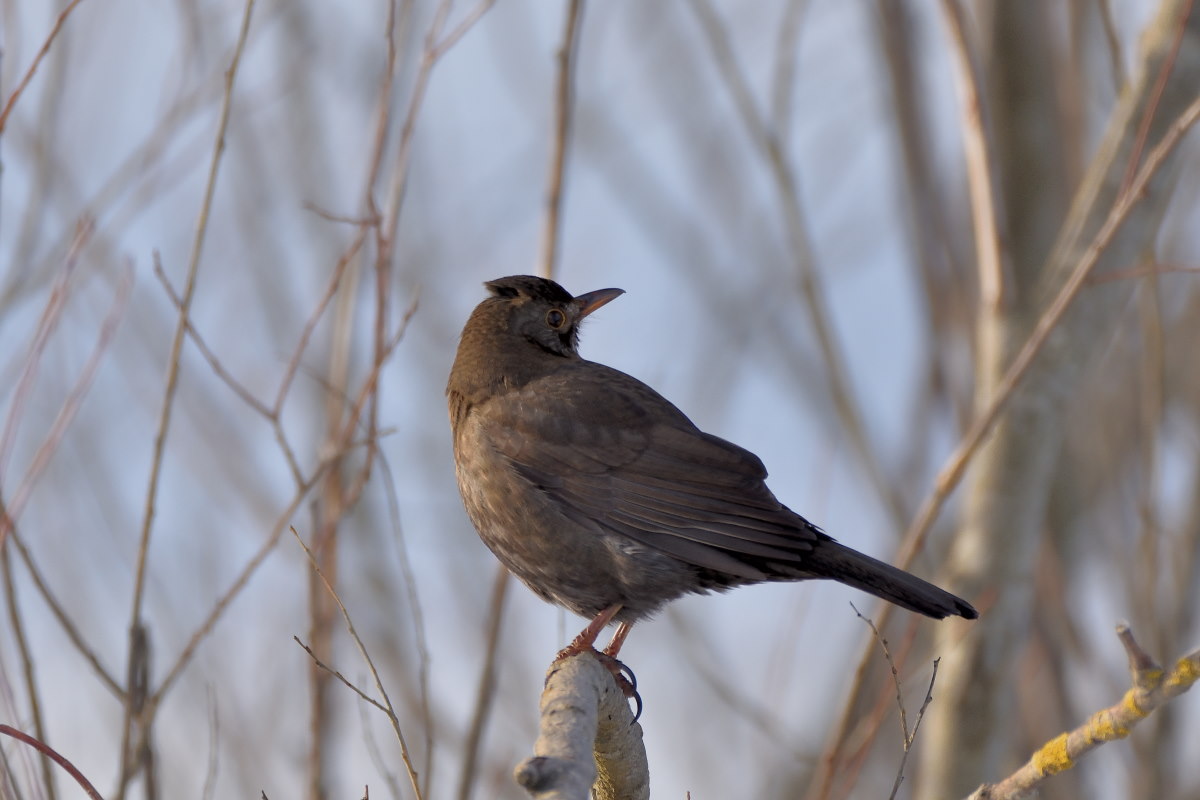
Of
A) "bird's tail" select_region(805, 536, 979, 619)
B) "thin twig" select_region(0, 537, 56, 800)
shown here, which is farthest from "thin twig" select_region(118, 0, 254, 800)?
"bird's tail" select_region(805, 536, 979, 619)

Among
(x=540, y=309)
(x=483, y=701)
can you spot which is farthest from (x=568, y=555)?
(x=540, y=309)

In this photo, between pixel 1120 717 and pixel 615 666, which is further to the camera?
pixel 615 666

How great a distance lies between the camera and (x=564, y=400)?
14.1 feet

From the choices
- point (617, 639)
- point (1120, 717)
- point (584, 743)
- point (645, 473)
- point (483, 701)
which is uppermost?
point (645, 473)

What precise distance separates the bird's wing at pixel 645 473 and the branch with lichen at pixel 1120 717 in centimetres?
138

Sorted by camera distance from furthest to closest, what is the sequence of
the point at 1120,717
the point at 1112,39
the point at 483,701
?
the point at 1112,39 → the point at 483,701 → the point at 1120,717

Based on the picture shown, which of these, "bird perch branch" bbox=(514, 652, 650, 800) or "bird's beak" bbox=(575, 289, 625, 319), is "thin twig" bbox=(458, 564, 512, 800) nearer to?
"bird perch branch" bbox=(514, 652, 650, 800)

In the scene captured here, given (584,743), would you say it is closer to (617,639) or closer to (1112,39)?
(617,639)

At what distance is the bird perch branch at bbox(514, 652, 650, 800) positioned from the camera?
2.13m

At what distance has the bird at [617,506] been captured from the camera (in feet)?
12.9

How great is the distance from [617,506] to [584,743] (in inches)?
64.7

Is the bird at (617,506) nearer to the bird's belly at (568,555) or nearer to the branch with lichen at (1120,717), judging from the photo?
the bird's belly at (568,555)

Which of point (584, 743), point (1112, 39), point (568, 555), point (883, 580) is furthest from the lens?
point (1112, 39)

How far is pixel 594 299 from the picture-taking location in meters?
4.95
